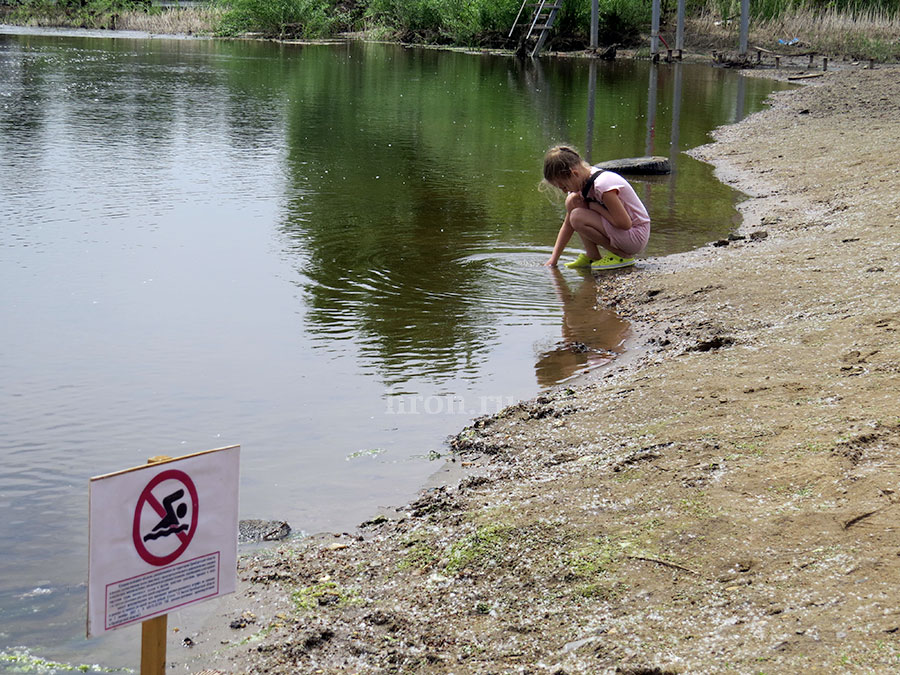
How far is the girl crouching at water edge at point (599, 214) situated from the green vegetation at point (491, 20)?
85.0 ft

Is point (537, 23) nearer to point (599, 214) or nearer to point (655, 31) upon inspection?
point (655, 31)

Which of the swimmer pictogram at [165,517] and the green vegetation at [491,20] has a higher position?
Result: the green vegetation at [491,20]

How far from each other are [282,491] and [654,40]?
1300 inches

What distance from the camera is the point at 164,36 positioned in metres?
49.0

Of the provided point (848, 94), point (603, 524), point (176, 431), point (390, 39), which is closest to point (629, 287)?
point (176, 431)

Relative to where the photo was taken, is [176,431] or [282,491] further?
[176,431]

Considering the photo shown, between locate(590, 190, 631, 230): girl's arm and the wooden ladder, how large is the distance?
33266 millimetres

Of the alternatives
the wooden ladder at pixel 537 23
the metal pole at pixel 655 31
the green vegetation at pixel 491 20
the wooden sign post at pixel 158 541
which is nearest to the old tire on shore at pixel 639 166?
the wooden sign post at pixel 158 541

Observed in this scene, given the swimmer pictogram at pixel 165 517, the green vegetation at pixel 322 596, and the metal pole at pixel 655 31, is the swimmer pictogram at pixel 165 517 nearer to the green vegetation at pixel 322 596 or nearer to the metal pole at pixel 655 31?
the green vegetation at pixel 322 596

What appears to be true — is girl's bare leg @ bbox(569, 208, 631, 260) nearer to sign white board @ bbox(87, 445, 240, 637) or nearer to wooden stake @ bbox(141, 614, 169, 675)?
sign white board @ bbox(87, 445, 240, 637)

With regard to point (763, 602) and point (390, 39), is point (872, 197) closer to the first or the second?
point (763, 602)

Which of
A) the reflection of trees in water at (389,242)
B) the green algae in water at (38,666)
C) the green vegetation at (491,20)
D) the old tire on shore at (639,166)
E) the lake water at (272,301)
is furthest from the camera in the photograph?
the green vegetation at (491,20)

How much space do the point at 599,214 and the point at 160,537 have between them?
6521 mm

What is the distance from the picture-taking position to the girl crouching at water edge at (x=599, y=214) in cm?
810
